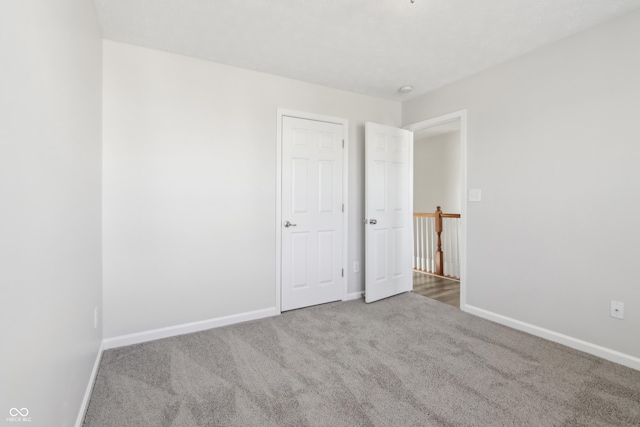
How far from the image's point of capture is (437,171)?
5852 mm

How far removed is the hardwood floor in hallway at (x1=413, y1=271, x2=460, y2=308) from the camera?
11.7 feet

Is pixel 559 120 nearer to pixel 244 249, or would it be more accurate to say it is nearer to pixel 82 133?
pixel 244 249

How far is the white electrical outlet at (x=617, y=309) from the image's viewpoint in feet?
6.90

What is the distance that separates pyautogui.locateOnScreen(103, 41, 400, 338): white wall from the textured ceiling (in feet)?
0.84

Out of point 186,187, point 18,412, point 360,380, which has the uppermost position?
point 186,187

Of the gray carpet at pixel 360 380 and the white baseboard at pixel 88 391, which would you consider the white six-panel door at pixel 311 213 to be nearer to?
the gray carpet at pixel 360 380

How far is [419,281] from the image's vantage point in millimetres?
4391

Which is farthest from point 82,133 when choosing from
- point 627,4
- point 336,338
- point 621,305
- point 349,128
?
point 621,305

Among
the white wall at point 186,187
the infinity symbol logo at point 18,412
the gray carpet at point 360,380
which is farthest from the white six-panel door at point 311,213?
the infinity symbol logo at point 18,412

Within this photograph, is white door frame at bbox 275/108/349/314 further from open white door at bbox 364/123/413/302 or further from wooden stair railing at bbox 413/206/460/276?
wooden stair railing at bbox 413/206/460/276

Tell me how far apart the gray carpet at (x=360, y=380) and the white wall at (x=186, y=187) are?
0.35m

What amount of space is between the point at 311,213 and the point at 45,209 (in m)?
2.37

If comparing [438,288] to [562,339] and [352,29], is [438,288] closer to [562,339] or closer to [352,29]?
[562,339]

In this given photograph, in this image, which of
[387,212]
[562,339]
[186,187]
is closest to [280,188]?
[186,187]
